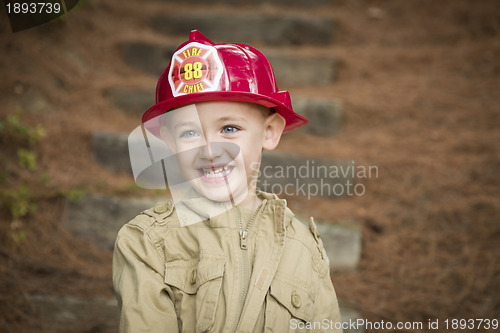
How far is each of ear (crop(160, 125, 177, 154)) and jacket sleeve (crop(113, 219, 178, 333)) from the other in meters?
0.35

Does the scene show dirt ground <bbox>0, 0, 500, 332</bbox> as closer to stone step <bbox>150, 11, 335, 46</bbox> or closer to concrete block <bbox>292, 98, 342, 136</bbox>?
concrete block <bbox>292, 98, 342, 136</bbox>

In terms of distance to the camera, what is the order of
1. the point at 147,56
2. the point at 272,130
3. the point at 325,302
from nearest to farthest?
the point at 325,302 → the point at 272,130 → the point at 147,56

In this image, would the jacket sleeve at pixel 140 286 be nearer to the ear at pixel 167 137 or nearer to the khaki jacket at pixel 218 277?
the khaki jacket at pixel 218 277

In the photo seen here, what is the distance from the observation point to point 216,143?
1590 millimetres

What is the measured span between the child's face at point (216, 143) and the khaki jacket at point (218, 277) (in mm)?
130

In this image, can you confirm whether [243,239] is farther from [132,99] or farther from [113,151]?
[132,99]

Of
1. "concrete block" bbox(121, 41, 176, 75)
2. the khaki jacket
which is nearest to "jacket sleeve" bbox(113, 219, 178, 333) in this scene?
the khaki jacket

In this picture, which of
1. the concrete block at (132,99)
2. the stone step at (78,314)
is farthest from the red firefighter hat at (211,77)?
the concrete block at (132,99)

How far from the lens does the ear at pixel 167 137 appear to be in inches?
67.1

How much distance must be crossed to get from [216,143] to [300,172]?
6.48ft

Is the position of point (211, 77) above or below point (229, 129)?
above

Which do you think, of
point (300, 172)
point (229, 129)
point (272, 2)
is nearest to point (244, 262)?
point (229, 129)

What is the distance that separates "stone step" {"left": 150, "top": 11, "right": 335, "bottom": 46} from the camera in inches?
209

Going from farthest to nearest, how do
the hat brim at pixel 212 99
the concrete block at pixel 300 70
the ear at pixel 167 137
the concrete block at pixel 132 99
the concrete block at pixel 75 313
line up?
the concrete block at pixel 300 70
the concrete block at pixel 132 99
the concrete block at pixel 75 313
the ear at pixel 167 137
the hat brim at pixel 212 99
